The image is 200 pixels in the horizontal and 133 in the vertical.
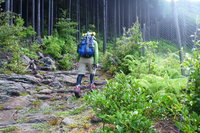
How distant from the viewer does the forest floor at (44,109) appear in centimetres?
300

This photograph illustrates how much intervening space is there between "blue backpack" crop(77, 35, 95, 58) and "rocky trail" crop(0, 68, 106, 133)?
4.23ft

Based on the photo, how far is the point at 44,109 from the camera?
4.58 metres

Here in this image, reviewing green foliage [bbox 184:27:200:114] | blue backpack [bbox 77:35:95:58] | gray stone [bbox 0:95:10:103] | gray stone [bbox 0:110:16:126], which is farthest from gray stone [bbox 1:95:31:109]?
green foliage [bbox 184:27:200:114]

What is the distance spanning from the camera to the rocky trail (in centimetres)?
308

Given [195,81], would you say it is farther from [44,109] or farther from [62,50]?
[62,50]

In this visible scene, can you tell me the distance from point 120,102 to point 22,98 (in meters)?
4.26

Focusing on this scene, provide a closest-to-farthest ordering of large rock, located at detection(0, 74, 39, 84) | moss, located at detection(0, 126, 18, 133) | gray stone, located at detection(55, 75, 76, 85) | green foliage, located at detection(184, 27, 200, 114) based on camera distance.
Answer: green foliage, located at detection(184, 27, 200, 114)
moss, located at detection(0, 126, 18, 133)
large rock, located at detection(0, 74, 39, 84)
gray stone, located at detection(55, 75, 76, 85)

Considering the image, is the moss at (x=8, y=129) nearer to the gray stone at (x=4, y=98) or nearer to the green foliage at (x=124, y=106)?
the green foliage at (x=124, y=106)

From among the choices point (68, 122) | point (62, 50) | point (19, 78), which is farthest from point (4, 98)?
point (62, 50)

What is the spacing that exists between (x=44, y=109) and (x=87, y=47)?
2.28m

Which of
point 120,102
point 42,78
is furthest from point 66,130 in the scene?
point 42,78

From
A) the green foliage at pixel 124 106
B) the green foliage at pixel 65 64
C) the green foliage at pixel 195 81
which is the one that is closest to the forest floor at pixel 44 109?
the green foliage at pixel 124 106

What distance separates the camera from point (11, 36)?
8.00m

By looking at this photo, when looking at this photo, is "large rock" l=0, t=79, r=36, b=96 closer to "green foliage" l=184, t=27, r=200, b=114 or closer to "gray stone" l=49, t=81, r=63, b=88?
"gray stone" l=49, t=81, r=63, b=88
